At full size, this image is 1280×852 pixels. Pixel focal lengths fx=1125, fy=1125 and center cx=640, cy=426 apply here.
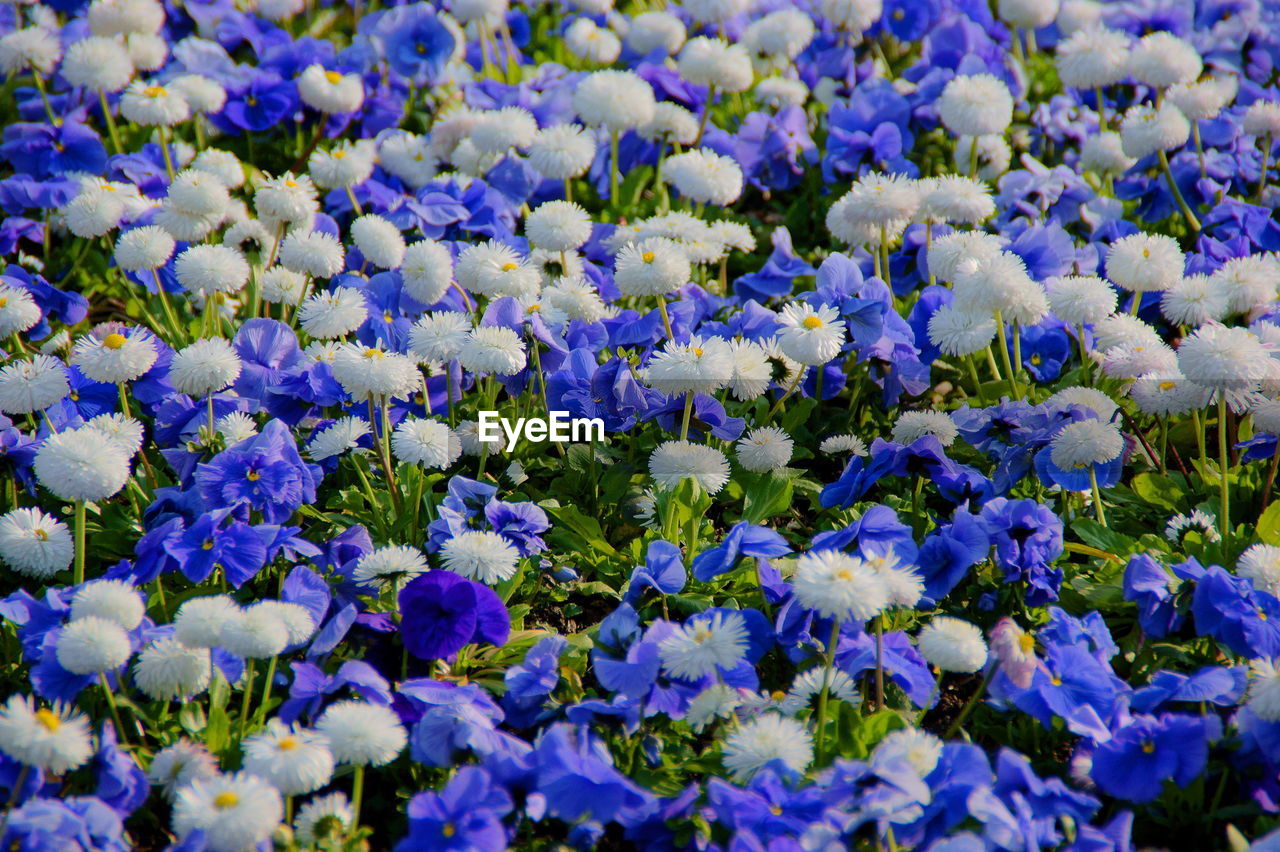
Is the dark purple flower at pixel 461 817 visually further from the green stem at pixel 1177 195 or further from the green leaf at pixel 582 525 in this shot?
the green stem at pixel 1177 195

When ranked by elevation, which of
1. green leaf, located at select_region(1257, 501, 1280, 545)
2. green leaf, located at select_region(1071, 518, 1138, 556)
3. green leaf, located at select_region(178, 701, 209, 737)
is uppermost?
green leaf, located at select_region(1257, 501, 1280, 545)

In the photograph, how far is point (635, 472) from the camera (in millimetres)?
2621

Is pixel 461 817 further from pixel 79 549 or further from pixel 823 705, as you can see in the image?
pixel 79 549

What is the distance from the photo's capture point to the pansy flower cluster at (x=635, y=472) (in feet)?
5.48

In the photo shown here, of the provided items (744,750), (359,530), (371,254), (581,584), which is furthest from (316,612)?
(371,254)

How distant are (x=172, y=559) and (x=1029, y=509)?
158 centimetres

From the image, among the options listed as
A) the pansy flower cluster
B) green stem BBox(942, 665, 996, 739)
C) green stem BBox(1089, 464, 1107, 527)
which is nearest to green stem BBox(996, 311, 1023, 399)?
the pansy flower cluster

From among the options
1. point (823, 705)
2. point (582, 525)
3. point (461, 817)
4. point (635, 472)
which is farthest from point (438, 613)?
point (635, 472)

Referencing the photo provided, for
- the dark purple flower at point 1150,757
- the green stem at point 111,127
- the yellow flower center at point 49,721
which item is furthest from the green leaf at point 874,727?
the green stem at point 111,127

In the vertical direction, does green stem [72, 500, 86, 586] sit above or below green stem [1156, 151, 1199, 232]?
below

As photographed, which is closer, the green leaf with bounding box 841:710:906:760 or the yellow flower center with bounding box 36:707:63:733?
the yellow flower center with bounding box 36:707:63:733

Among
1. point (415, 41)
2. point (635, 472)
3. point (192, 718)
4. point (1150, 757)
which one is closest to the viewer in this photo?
point (1150, 757)

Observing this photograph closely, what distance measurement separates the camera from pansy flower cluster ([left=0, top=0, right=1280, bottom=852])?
5.48 feet

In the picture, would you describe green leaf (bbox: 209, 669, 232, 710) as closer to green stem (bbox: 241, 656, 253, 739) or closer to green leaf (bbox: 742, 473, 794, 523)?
green stem (bbox: 241, 656, 253, 739)
